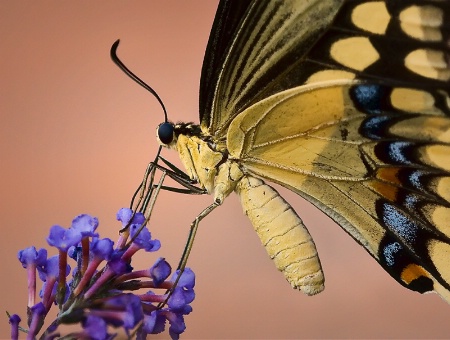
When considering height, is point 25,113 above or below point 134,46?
below

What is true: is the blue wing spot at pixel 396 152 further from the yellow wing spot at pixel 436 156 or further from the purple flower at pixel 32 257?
the purple flower at pixel 32 257

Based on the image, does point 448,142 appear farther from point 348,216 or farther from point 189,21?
point 189,21

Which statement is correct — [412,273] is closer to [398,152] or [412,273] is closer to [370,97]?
[398,152]

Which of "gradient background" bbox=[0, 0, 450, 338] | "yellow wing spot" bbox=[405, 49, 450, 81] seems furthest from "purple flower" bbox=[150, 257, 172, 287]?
"gradient background" bbox=[0, 0, 450, 338]

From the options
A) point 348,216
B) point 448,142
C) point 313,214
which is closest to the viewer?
point 448,142

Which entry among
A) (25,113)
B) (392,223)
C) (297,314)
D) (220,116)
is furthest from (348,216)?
(25,113)

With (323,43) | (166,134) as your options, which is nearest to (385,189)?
(323,43)

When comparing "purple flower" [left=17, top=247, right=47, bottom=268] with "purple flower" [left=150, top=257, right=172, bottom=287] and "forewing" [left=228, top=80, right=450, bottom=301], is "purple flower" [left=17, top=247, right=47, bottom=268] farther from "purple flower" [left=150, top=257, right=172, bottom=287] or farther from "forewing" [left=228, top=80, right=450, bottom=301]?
"forewing" [left=228, top=80, right=450, bottom=301]

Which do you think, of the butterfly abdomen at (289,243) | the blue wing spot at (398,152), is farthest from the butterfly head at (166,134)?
the blue wing spot at (398,152)
